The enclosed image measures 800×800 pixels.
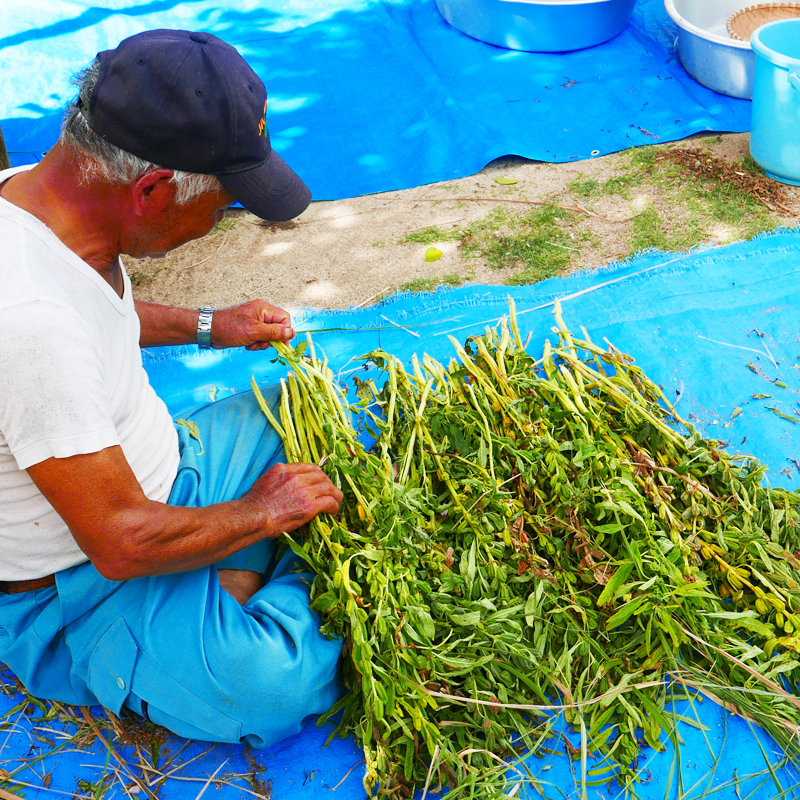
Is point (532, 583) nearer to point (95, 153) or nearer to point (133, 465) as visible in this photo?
point (133, 465)

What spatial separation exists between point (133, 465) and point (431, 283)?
1.71 meters

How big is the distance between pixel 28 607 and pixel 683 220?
294 cm

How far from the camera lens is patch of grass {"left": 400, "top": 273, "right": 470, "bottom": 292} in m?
2.97

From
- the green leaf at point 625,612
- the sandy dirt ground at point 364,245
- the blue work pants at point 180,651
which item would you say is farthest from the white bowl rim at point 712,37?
the blue work pants at point 180,651

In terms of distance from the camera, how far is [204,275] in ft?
10.3

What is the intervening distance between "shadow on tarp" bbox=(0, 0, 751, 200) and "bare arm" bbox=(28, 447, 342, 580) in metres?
2.24

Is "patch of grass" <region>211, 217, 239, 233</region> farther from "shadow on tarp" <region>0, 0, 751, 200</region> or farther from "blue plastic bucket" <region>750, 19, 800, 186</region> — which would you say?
"blue plastic bucket" <region>750, 19, 800, 186</region>

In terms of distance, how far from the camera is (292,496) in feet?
5.34

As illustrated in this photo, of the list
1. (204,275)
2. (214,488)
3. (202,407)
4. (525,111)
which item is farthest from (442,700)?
(525,111)

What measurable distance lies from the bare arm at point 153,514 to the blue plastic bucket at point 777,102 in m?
2.75

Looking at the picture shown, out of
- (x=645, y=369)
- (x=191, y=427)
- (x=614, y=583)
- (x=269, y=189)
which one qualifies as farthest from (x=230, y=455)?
(x=645, y=369)

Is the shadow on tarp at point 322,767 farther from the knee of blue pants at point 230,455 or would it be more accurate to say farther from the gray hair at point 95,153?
the gray hair at point 95,153

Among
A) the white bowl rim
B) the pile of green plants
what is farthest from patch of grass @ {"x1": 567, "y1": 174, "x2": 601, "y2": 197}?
the pile of green plants

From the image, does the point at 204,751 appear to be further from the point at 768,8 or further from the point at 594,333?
the point at 768,8
